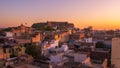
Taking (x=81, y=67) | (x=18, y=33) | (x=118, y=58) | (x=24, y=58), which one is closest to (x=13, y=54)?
(x=24, y=58)

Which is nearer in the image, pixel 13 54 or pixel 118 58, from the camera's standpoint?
pixel 118 58

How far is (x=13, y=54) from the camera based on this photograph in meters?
15.9

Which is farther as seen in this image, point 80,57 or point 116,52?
point 116,52

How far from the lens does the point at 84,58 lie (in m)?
13.0

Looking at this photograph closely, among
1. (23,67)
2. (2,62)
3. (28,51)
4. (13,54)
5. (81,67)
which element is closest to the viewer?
(23,67)

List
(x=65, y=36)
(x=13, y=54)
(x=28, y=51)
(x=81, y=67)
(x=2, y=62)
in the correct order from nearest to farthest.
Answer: (x=81, y=67) → (x=2, y=62) → (x=13, y=54) → (x=28, y=51) → (x=65, y=36)

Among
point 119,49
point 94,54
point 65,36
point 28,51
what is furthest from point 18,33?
point 119,49

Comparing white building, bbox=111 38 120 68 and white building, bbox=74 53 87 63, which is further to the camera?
white building, bbox=111 38 120 68

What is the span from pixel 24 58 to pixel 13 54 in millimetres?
3332

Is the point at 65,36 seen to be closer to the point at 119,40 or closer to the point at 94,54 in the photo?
the point at 94,54

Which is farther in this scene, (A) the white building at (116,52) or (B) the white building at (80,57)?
(A) the white building at (116,52)

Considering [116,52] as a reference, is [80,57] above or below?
below

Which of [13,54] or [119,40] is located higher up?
[119,40]

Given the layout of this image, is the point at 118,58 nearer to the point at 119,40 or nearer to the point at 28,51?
the point at 119,40
